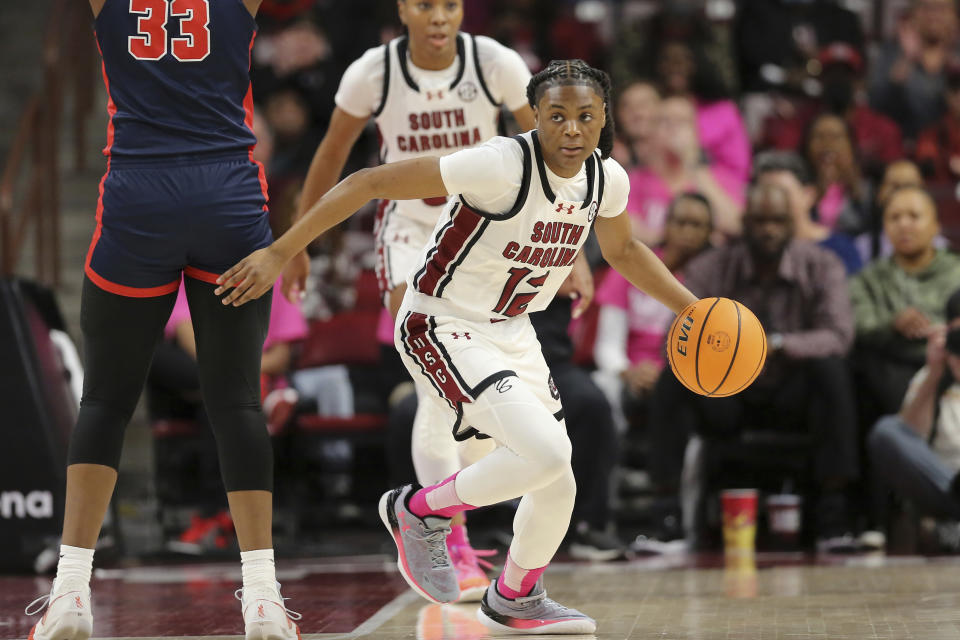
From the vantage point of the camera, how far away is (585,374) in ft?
21.6

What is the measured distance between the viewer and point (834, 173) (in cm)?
825

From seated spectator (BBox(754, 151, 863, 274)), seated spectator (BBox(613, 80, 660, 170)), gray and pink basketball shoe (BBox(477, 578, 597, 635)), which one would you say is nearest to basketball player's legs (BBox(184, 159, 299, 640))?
gray and pink basketball shoe (BBox(477, 578, 597, 635))

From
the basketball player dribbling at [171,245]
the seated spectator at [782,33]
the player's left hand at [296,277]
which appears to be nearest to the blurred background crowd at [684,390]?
the seated spectator at [782,33]

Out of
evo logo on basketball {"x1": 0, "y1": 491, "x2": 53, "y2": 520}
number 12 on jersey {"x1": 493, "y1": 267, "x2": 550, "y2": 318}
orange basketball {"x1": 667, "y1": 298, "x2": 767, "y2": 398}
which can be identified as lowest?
evo logo on basketball {"x1": 0, "y1": 491, "x2": 53, "y2": 520}

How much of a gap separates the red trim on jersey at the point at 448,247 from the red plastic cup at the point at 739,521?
2.60 metres

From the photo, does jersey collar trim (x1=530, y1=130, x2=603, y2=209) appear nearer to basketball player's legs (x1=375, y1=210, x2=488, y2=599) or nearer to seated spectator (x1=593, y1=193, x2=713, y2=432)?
basketball player's legs (x1=375, y1=210, x2=488, y2=599)

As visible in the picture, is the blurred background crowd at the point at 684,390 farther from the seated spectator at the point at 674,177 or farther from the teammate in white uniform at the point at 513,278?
the teammate in white uniform at the point at 513,278

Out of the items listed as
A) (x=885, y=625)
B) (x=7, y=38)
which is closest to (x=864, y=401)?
(x=885, y=625)

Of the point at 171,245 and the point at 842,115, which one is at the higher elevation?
the point at 842,115

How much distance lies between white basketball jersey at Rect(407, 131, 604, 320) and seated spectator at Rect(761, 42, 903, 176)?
5.25m

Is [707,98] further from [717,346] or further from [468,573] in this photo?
[717,346]

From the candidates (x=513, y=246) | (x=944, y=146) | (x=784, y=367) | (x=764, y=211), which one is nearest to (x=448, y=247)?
(x=513, y=246)

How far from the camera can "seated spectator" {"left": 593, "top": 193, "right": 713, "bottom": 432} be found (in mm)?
7172

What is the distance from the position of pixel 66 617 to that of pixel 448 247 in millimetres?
1441
